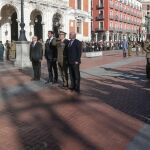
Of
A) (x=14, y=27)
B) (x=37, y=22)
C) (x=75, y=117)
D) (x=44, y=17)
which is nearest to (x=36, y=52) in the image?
(x=75, y=117)

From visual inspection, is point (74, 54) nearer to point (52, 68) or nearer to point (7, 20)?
point (52, 68)

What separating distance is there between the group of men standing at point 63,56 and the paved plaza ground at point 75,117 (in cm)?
50

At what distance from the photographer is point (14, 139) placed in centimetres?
715

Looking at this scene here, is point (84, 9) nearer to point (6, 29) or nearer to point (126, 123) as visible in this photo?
point (6, 29)

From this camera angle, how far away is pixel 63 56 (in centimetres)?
1297

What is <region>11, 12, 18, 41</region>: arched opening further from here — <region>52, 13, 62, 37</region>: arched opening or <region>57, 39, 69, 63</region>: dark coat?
<region>57, 39, 69, 63</region>: dark coat

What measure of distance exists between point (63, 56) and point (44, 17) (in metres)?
35.1

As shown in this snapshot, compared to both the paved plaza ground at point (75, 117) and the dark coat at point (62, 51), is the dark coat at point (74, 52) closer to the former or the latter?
the dark coat at point (62, 51)

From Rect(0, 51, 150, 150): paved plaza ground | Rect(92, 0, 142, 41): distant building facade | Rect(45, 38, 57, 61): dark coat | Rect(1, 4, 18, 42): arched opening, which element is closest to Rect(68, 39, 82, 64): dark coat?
Rect(0, 51, 150, 150): paved plaza ground

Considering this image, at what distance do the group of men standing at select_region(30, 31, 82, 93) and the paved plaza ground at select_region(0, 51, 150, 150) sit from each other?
0.50 meters

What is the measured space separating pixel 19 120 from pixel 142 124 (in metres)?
2.40

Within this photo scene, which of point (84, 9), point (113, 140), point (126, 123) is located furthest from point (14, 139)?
point (84, 9)

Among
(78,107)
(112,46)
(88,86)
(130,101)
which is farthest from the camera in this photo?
(112,46)

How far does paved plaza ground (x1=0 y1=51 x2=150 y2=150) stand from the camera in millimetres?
6949
